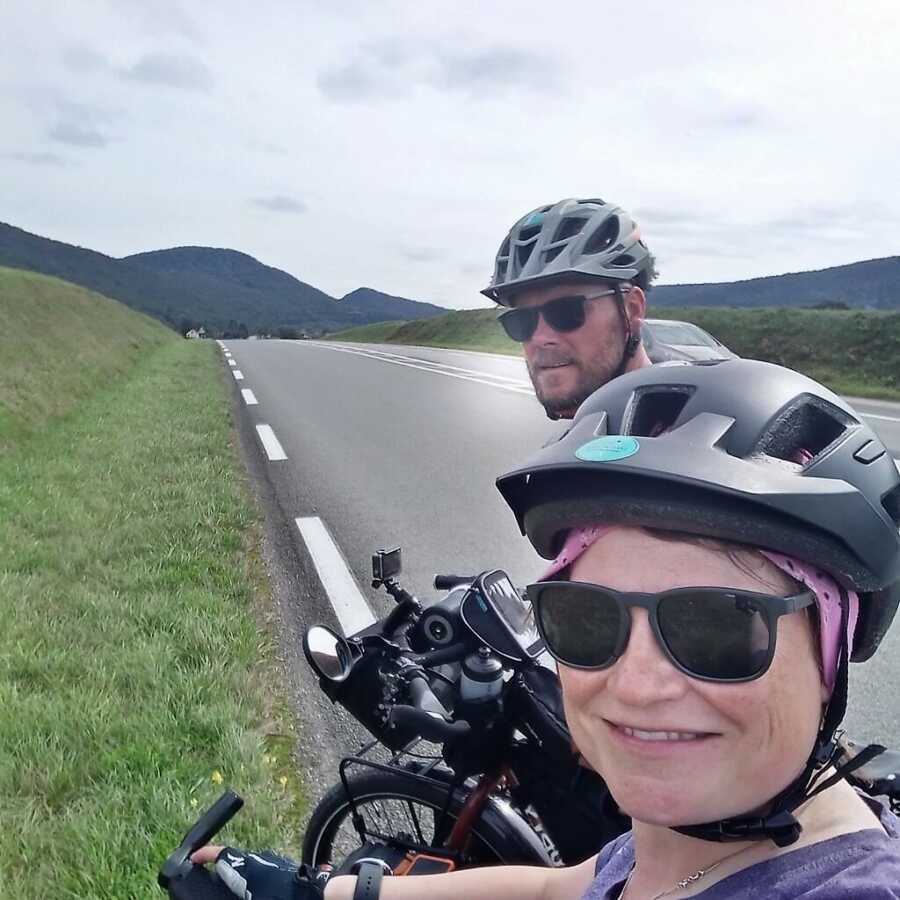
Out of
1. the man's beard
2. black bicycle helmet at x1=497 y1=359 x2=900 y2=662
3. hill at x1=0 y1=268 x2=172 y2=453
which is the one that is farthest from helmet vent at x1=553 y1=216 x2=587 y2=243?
hill at x1=0 y1=268 x2=172 y2=453

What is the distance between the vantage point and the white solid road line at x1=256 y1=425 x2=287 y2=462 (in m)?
9.60

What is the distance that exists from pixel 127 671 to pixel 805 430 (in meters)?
3.14

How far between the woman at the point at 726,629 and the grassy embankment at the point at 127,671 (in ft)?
5.87

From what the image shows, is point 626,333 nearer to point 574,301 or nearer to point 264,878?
point 574,301

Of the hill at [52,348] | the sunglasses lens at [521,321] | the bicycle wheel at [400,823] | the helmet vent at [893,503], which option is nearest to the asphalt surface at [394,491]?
the bicycle wheel at [400,823]

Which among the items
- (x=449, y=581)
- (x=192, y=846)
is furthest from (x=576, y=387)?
(x=192, y=846)

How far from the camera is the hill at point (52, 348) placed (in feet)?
39.5

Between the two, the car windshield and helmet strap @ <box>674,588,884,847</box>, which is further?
the car windshield

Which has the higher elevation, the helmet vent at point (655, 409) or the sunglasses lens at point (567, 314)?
the sunglasses lens at point (567, 314)

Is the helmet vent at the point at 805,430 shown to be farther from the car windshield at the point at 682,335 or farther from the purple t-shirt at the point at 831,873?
the car windshield at the point at 682,335

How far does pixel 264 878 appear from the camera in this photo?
161 centimetres

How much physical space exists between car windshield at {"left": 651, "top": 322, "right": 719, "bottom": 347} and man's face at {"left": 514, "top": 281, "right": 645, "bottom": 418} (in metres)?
11.1

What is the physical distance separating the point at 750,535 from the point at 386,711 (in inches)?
50.7

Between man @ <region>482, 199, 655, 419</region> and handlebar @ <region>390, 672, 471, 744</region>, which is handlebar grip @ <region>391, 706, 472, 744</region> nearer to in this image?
handlebar @ <region>390, 672, 471, 744</region>
